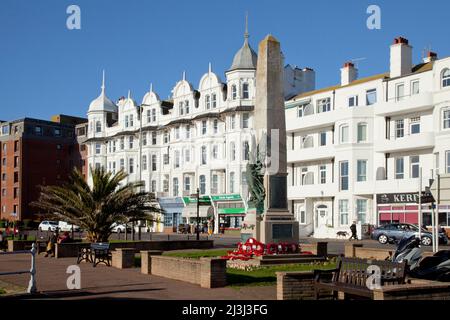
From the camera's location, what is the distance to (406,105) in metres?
48.2

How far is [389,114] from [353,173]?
5.56 m

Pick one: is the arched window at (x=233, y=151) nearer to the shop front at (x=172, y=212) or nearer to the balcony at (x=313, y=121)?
the balcony at (x=313, y=121)

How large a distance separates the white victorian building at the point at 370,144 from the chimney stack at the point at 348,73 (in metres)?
0.09

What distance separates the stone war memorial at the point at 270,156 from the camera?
21719 mm

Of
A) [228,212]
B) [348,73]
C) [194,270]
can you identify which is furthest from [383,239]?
[194,270]

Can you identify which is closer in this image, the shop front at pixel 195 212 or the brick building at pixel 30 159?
the shop front at pixel 195 212

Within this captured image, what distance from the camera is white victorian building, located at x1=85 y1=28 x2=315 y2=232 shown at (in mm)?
63312

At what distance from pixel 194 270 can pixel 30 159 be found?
8409 centimetres

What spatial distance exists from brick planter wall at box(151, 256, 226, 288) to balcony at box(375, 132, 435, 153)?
107 ft

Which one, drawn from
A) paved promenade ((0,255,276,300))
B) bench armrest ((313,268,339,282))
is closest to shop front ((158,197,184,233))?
paved promenade ((0,255,276,300))

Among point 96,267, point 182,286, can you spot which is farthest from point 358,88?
point 182,286

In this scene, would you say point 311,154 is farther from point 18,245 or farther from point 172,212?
point 18,245

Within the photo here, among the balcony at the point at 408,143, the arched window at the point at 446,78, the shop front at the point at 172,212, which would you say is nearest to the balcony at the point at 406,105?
the arched window at the point at 446,78
